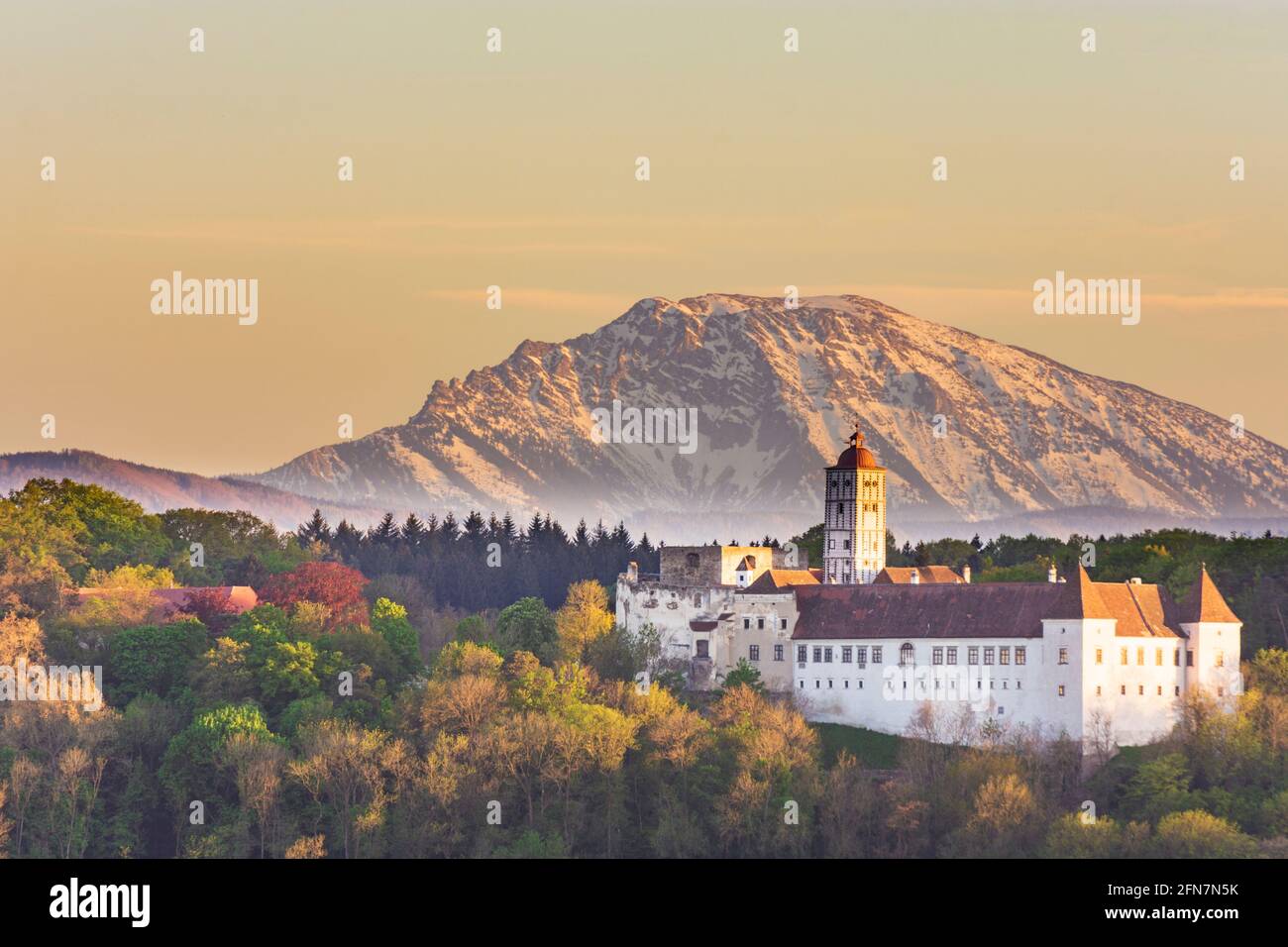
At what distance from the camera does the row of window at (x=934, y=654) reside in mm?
113188

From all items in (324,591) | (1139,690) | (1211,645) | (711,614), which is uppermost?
(324,591)

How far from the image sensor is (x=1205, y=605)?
116 m

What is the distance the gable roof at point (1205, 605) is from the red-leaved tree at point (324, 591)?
39.7 meters

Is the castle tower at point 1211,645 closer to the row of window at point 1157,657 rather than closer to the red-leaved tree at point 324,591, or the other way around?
the row of window at point 1157,657

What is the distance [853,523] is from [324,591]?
2574cm

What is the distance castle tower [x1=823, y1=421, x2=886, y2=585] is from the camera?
13375 centimetres

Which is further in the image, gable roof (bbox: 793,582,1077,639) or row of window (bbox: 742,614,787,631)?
row of window (bbox: 742,614,787,631)

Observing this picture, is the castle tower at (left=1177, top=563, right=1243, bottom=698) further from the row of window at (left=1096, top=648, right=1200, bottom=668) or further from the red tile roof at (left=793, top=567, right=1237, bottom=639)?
the red tile roof at (left=793, top=567, right=1237, bottom=639)

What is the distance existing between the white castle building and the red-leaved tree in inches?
628

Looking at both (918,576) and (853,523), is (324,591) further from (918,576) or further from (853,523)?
(918,576)

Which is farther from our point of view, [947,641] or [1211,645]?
[947,641]

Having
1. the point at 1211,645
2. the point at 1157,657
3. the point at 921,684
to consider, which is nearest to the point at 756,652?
the point at 921,684

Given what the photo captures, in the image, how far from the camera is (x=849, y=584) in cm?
12244

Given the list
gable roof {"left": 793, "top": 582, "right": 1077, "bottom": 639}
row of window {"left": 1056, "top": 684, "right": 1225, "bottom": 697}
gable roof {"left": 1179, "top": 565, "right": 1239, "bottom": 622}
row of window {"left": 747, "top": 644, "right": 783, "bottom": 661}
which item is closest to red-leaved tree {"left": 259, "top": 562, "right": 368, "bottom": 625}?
row of window {"left": 747, "top": 644, "right": 783, "bottom": 661}
